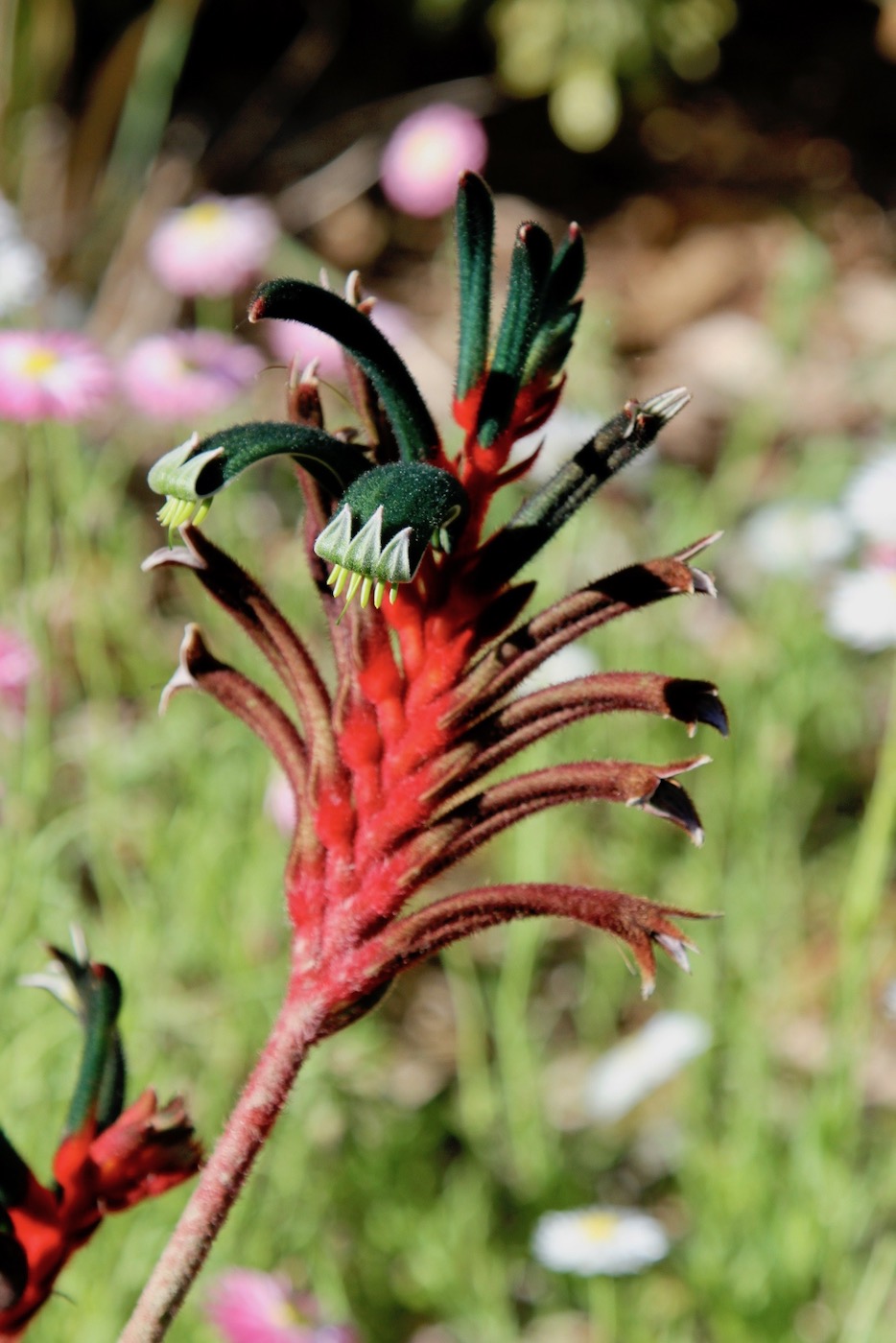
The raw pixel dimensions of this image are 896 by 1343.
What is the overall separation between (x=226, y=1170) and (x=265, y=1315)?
0.80 meters

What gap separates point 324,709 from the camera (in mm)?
637

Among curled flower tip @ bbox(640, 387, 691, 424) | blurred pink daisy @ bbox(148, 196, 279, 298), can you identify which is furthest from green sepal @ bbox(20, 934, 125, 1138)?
blurred pink daisy @ bbox(148, 196, 279, 298)

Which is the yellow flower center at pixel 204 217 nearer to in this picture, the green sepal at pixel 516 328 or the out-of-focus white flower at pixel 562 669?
the out-of-focus white flower at pixel 562 669

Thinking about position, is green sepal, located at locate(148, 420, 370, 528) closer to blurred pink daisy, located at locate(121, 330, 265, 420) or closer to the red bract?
the red bract

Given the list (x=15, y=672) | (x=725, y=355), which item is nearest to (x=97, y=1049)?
(x=15, y=672)

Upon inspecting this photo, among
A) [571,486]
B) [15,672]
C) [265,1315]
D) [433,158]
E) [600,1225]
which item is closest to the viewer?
[571,486]

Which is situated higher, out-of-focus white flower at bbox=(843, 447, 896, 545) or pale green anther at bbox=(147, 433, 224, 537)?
pale green anther at bbox=(147, 433, 224, 537)

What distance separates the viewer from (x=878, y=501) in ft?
5.88

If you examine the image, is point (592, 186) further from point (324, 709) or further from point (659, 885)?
point (324, 709)

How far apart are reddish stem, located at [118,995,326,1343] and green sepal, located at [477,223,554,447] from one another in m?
0.25

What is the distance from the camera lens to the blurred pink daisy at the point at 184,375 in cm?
183

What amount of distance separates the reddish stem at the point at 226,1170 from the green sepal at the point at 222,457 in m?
0.20

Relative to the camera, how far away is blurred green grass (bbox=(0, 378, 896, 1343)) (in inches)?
62.3

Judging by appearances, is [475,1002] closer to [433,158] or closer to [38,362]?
[38,362]
